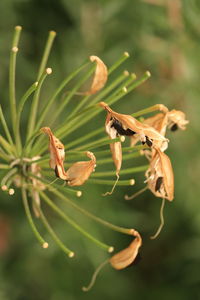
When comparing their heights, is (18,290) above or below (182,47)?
below

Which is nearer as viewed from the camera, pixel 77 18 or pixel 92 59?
pixel 92 59

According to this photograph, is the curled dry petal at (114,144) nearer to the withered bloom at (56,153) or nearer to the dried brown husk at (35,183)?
the withered bloom at (56,153)

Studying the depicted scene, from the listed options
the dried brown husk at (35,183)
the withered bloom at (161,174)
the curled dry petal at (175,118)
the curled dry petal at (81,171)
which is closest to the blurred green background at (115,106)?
the curled dry petal at (175,118)

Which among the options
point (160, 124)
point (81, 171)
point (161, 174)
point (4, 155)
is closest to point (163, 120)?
point (160, 124)

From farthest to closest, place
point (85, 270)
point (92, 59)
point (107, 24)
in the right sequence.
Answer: point (85, 270) → point (107, 24) → point (92, 59)

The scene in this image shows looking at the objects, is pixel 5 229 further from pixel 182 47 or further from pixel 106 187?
pixel 182 47

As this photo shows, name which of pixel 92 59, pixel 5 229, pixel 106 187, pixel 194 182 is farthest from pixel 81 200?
pixel 92 59

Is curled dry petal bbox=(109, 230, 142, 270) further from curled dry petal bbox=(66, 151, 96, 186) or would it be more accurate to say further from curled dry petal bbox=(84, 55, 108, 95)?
curled dry petal bbox=(84, 55, 108, 95)

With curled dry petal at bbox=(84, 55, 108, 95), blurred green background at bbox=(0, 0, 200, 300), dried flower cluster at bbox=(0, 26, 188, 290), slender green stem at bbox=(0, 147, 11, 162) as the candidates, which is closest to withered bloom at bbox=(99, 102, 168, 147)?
dried flower cluster at bbox=(0, 26, 188, 290)

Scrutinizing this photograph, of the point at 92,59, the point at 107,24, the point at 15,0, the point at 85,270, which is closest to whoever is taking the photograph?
the point at 92,59
